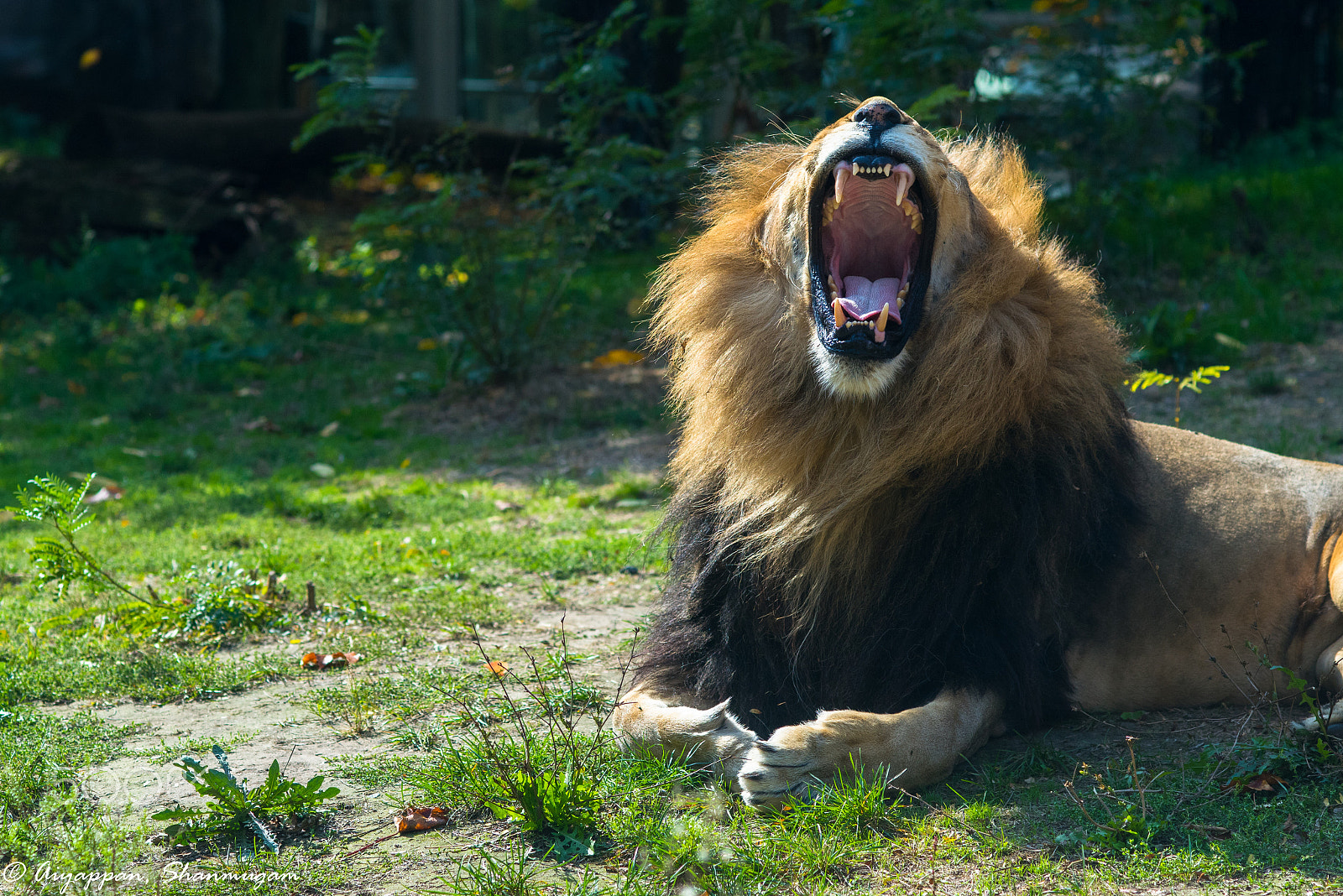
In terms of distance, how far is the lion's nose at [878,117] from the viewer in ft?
10.9

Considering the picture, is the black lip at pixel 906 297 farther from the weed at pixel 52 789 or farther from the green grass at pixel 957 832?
the weed at pixel 52 789

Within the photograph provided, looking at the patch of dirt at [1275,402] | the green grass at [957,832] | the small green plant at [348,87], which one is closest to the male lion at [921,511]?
the green grass at [957,832]

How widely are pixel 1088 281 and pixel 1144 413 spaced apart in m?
3.64

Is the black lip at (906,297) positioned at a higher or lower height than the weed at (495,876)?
higher

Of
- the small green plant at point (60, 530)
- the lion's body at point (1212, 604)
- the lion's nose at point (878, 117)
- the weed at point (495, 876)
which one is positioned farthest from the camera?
the small green plant at point (60, 530)

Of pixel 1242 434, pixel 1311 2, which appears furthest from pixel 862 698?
Answer: pixel 1311 2

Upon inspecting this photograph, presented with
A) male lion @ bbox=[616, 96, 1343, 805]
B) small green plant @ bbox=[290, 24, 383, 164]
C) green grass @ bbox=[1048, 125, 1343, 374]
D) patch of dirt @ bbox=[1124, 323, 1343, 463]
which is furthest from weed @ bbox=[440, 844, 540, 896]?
green grass @ bbox=[1048, 125, 1343, 374]

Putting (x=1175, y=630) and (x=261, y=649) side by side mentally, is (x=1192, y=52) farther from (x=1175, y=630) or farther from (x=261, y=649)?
(x=261, y=649)

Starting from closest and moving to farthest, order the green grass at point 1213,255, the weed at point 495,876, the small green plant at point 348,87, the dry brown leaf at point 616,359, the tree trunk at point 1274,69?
the weed at point 495,876
the small green plant at point 348,87
the green grass at point 1213,255
the dry brown leaf at point 616,359
the tree trunk at point 1274,69

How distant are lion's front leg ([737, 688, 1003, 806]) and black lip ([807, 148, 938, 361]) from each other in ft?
3.02

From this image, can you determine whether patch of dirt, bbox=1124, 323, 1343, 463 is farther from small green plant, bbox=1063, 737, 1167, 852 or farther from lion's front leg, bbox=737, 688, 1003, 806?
lion's front leg, bbox=737, 688, 1003, 806

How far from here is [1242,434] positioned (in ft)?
20.2

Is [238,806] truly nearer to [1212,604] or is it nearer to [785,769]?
[785,769]

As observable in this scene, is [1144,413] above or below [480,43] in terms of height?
below
